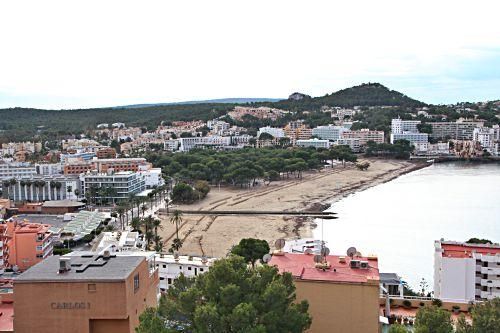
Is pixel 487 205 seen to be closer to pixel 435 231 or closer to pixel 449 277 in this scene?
pixel 435 231

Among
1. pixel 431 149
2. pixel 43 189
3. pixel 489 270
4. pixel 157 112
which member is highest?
pixel 157 112

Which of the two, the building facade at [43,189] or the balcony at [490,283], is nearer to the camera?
the balcony at [490,283]

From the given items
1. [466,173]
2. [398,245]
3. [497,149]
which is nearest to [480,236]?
[398,245]

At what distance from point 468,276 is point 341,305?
6541mm

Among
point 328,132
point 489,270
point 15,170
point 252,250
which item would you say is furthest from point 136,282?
point 328,132

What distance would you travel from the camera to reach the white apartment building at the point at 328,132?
68.3m

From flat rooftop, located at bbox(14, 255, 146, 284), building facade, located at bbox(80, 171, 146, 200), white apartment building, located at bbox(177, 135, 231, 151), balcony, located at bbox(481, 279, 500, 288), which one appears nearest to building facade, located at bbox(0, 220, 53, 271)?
flat rooftop, located at bbox(14, 255, 146, 284)

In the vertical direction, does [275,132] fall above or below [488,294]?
above

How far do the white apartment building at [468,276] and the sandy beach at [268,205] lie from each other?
8.70 m

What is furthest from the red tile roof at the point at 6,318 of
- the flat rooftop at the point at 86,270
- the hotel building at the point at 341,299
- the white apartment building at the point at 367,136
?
the white apartment building at the point at 367,136

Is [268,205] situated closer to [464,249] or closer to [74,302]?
[464,249]

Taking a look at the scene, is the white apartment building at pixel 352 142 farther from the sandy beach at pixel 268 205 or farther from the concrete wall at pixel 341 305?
the concrete wall at pixel 341 305

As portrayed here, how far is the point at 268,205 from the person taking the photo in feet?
101

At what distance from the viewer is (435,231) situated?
24.4 meters
